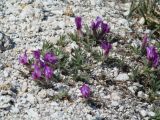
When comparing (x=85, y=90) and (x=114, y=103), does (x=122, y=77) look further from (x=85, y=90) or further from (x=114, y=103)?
(x=85, y=90)

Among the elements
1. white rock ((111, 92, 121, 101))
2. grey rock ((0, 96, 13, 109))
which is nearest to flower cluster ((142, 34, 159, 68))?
white rock ((111, 92, 121, 101))

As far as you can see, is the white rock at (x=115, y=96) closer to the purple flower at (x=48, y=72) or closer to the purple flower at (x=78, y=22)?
the purple flower at (x=48, y=72)

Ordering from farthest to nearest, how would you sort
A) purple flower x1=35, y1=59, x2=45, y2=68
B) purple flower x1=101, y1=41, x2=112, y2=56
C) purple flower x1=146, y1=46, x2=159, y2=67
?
purple flower x1=101, y1=41, x2=112, y2=56 → purple flower x1=146, y1=46, x2=159, y2=67 → purple flower x1=35, y1=59, x2=45, y2=68

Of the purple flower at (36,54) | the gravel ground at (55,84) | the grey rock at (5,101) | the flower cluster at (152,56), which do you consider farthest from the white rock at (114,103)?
the grey rock at (5,101)

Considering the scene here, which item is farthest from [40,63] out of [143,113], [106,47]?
[143,113]

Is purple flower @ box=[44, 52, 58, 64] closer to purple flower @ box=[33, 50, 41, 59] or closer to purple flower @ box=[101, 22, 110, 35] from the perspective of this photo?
purple flower @ box=[33, 50, 41, 59]

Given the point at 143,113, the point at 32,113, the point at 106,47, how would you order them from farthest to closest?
1. the point at 106,47
2. the point at 143,113
3. the point at 32,113
